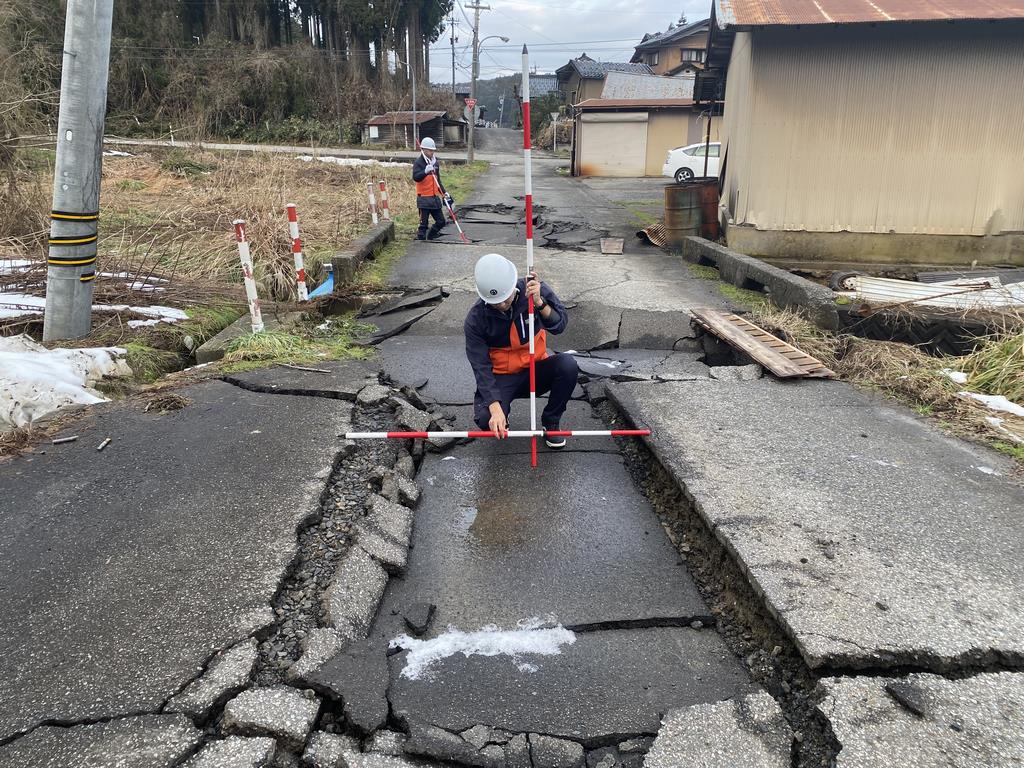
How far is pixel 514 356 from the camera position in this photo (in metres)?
4.31

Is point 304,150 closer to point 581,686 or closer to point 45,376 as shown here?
point 45,376

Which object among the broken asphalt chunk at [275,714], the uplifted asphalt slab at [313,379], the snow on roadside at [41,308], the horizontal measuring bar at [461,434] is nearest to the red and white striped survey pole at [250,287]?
the uplifted asphalt slab at [313,379]

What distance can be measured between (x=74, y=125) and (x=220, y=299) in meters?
2.22

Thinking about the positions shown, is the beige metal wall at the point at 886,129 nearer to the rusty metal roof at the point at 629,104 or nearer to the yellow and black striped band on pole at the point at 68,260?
the yellow and black striped band on pole at the point at 68,260

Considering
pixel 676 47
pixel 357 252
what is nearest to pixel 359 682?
pixel 357 252

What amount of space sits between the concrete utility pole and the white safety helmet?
3413 millimetres

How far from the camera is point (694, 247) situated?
10.0 m

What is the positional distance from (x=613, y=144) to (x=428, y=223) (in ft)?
63.3

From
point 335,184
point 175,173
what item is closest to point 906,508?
point 335,184

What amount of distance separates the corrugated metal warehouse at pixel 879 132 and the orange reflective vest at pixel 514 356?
6101 millimetres

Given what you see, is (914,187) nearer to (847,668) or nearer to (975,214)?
(975,214)

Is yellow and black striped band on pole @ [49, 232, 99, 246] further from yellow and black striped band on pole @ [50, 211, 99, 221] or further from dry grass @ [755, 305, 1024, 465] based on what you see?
dry grass @ [755, 305, 1024, 465]

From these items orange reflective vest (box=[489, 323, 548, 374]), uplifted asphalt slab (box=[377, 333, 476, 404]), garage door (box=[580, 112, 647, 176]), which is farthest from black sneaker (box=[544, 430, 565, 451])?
garage door (box=[580, 112, 647, 176])

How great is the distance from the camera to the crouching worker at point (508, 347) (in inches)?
152
